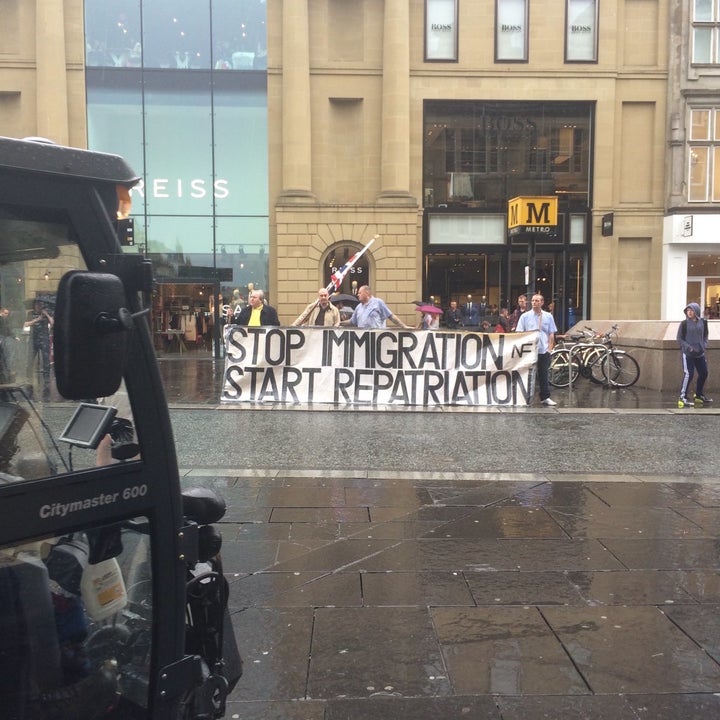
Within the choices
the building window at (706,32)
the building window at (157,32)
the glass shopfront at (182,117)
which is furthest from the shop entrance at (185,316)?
the building window at (706,32)

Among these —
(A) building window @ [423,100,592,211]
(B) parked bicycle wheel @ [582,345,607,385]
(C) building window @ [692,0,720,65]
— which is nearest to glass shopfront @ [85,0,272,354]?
(A) building window @ [423,100,592,211]

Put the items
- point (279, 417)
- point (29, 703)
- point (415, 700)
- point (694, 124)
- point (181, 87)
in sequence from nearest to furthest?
point (29, 703) → point (415, 700) → point (279, 417) → point (181, 87) → point (694, 124)

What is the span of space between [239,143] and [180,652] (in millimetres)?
23709

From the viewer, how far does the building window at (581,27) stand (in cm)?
2484

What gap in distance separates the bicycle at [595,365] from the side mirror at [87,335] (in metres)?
13.3

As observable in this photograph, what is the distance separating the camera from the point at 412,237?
964 inches

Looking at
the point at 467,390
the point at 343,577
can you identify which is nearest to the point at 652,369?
the point at 467,390

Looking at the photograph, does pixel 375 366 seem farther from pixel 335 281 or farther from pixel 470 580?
pixel 470 580

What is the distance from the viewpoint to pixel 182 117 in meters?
23.7

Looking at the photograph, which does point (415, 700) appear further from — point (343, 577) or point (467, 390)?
point (467, 390)

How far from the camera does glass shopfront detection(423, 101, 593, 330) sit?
82.7 feet

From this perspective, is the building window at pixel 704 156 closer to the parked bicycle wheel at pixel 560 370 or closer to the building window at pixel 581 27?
the building window at pixel 581 27

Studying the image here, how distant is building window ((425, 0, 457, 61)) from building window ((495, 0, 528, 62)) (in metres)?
1.50

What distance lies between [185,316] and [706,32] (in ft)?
65.9
